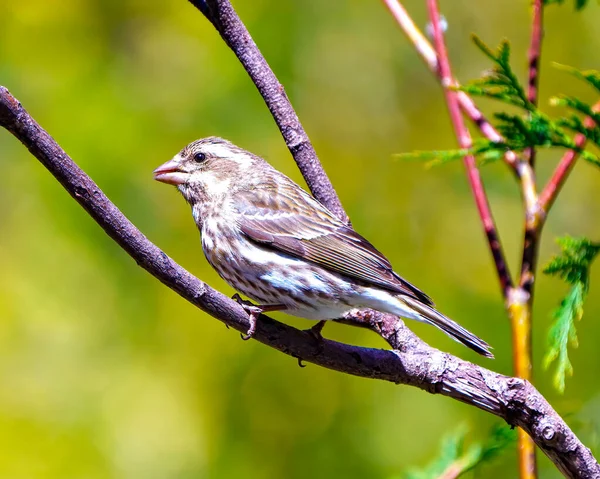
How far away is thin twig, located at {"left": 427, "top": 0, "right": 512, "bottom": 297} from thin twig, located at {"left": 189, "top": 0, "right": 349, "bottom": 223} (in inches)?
24.8

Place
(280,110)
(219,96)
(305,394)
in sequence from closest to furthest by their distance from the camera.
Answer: (280,110) → (305,394) → (219,96)

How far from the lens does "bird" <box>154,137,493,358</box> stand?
417 cm

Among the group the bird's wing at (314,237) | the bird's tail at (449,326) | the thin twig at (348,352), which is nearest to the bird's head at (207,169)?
the bird's wing at (314,237)

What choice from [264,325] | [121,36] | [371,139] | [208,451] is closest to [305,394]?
[208,451]

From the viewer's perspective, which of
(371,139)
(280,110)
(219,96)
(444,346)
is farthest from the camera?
(371,139)

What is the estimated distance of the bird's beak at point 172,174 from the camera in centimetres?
503

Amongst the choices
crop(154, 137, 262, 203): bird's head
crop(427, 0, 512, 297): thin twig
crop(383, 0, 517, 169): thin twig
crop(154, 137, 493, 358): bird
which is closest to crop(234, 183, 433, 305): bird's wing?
crop(154, 137, 493, 358): bird

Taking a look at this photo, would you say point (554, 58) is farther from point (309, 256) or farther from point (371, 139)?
point (309, 256)

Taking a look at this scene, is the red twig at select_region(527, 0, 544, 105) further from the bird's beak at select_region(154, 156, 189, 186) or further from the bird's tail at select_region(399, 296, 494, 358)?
the bird's beak at select_region(154, 156, 189, 186)

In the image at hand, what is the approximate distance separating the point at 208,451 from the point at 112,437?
2.07 feet

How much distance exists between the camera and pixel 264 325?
3.32 metres

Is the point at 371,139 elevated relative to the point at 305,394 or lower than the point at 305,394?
elevated

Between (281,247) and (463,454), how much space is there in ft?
4.50

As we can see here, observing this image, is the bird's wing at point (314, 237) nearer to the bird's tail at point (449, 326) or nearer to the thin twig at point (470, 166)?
the bird's tail at point (449, 326)
